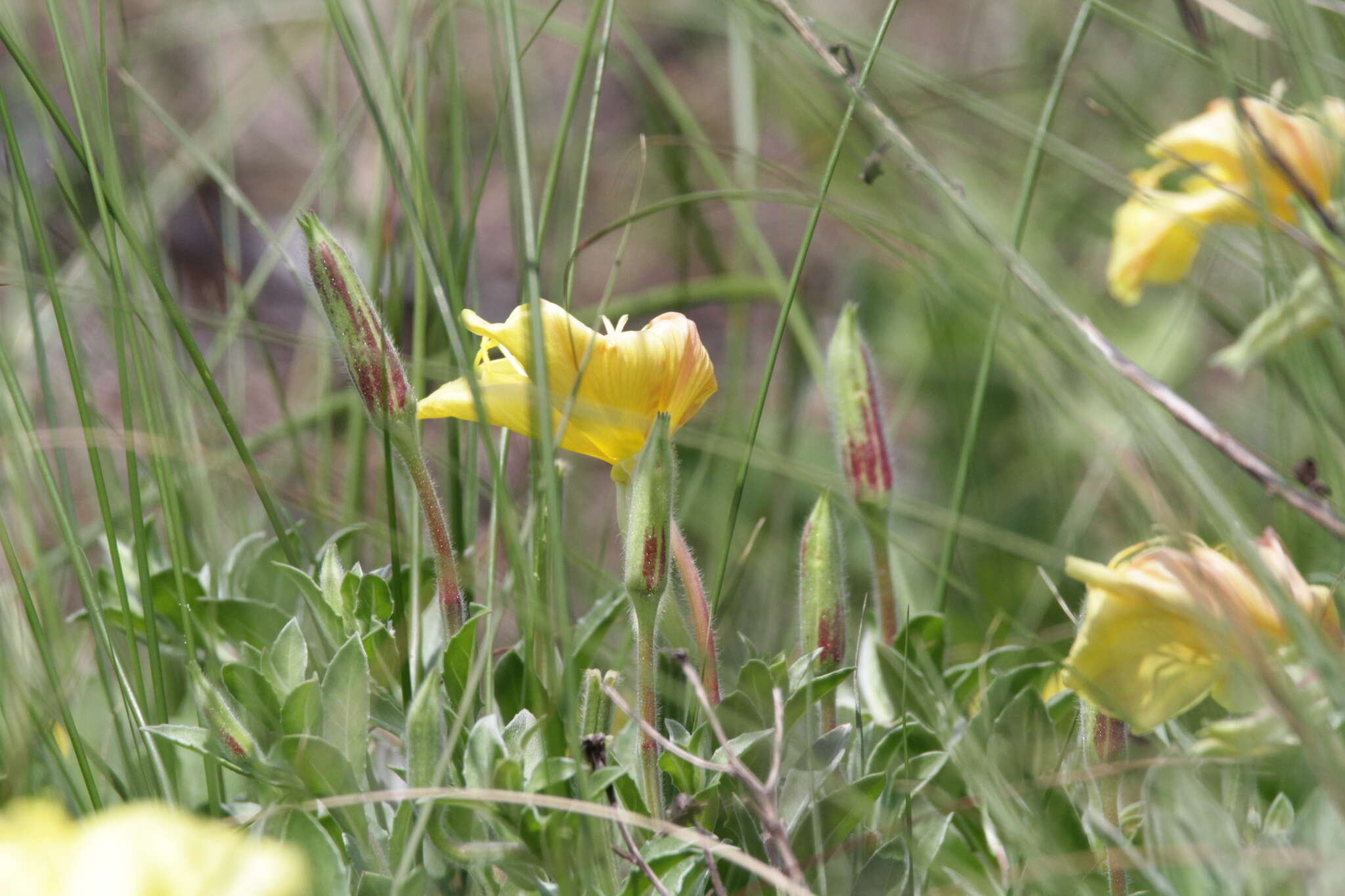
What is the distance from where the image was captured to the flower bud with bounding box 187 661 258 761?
616mm

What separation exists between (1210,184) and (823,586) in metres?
0.53

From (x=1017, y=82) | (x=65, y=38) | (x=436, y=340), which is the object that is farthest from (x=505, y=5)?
(x=1017, y=82)

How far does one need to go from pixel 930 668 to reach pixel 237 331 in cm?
73

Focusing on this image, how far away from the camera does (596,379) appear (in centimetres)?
68

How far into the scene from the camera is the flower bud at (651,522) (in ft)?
2.00

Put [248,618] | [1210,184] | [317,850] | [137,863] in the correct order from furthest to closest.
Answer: [1210,184] < [248,618] < [317,850] < [137,863]

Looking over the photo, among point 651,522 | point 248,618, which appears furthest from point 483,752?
point 248,618

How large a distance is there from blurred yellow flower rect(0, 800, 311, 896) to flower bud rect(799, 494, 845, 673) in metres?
0.39

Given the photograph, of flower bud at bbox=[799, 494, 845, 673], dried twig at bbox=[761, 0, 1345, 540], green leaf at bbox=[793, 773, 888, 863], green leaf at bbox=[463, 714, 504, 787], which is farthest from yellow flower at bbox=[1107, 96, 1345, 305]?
green leaf at bbox=[463, 714, 504, 787]

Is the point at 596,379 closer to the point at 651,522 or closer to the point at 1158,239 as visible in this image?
the point at 651,522

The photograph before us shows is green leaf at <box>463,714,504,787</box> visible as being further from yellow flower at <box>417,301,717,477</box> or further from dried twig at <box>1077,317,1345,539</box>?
dried twig at <box>1077,317,1345,539</box>

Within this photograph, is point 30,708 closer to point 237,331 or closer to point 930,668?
point 930,668

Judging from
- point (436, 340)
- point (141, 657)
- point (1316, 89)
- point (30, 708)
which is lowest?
point (141, 657)

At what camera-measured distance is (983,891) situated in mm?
676
